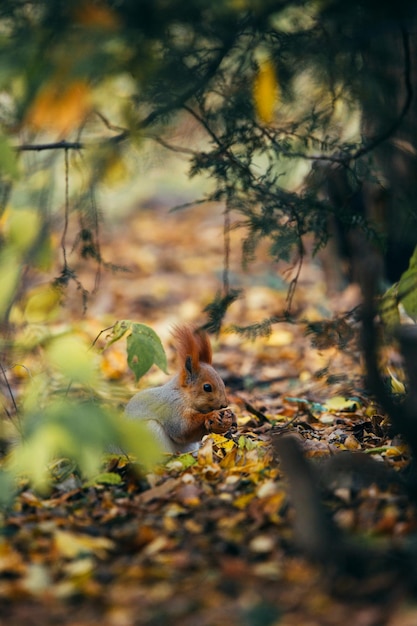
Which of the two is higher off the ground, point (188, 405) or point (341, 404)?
point (188, 405)

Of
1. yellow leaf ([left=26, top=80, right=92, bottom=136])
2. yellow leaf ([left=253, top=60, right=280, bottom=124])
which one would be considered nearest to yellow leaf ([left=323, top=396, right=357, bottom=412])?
yellow leaf ([left=253, top=60, right=280, bottom=124])

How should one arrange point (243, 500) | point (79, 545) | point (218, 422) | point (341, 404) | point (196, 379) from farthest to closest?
point (341, 404), point (196, 379), point (218, 422), point (243, 500), point (79, 545)

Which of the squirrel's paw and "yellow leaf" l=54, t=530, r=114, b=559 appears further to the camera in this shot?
the squirrel's paw

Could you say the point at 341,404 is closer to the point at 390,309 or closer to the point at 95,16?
the point at 390,309

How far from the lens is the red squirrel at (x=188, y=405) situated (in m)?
3.47

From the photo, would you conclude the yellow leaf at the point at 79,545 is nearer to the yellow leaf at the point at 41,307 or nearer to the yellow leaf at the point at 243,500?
the yellow leaf at the point at 243,500

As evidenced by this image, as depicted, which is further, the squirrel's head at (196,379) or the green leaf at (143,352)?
the squirrel's head at (196,379)

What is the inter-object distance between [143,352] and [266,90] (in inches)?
39.5

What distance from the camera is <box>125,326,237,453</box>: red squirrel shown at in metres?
3.47

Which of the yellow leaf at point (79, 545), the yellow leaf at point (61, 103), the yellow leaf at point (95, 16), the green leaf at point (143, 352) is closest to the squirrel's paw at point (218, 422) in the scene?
the green leaf at point (143, 352)

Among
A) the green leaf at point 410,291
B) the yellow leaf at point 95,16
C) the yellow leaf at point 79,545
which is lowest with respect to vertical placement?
the yellow leaf at point 79,545

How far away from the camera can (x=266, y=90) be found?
287 cm

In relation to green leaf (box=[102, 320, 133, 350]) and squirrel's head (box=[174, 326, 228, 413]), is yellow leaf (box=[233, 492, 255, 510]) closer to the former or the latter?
green leaf (box=[102, 320, 133, 350])

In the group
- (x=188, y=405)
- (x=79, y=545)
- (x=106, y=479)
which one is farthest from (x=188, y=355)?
(x=79, y=545)
